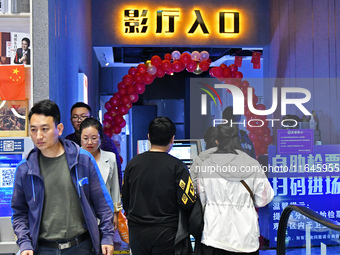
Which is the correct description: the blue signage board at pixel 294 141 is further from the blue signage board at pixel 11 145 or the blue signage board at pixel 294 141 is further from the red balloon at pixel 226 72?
the red balloon at pixel 226 72

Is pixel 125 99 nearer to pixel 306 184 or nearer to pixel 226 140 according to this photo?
pixel 306 184

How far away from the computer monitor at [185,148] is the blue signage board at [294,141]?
1101 mm

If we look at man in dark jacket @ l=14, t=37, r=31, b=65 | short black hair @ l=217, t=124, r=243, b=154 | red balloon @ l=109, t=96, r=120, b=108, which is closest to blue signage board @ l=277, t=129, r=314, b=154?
short black hair @ l=217, t=124, r=243, b=154

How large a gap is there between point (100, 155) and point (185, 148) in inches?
58.9

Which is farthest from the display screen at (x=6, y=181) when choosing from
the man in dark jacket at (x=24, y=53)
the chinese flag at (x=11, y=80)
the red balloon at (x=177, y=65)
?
the red balloon at (x=177, y=65)

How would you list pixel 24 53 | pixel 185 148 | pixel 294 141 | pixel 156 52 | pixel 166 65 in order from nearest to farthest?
pixel 24 53
pixel 185 148
pixel 294 141
pixel 166 65
pixel 156 52

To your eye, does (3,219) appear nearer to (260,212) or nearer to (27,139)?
(27,139)

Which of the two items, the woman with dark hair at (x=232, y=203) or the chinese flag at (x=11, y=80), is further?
the chinese flag at (x=11, y=80)

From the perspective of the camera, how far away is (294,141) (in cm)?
530

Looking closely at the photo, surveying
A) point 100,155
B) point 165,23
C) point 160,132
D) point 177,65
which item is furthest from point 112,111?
point 160,132

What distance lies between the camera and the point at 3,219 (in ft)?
10.7

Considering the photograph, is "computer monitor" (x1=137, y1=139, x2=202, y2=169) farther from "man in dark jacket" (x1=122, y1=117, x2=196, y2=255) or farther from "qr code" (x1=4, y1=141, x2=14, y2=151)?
"man in dark jacket" (x1=122, y1=117, x2=196, y2=255)

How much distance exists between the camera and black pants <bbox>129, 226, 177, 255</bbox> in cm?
288

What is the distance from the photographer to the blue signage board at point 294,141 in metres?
5.27
